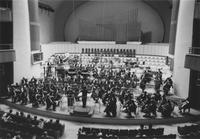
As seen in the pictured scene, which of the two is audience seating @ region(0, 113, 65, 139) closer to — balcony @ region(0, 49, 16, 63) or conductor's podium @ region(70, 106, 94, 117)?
conductor's podium @ region(70, 106, 94, 117)

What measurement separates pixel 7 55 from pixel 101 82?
5.26m

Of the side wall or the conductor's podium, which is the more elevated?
the side wall

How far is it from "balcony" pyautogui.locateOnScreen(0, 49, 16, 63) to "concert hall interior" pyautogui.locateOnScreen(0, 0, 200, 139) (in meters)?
0.05

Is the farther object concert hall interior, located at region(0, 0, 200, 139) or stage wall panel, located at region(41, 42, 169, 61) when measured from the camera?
stage wall panel, located at region(41, 42, 169, 61)

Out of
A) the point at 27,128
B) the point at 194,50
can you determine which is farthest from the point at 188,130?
the point at 27,128

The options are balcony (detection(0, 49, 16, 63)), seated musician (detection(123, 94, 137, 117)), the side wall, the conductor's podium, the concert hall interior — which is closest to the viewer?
the concert hall interior

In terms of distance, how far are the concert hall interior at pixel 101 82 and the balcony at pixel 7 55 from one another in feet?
0.17

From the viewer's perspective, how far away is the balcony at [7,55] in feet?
41.2

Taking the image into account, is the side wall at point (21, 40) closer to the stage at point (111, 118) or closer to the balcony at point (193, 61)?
the stage at point (111, 118)

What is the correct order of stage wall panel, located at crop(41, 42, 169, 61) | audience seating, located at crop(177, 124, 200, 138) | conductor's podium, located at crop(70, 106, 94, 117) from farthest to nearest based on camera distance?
stage wall panel, located at crop(41, 42, 169, 61), conductor's podium, located at crop(70, 106, 94, 117), audience seating, located at crop(177, 124, 200, 138)

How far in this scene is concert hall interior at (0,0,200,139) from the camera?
A: 891cm

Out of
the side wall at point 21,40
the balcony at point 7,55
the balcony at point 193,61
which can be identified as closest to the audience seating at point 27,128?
the balcony at point 7,55

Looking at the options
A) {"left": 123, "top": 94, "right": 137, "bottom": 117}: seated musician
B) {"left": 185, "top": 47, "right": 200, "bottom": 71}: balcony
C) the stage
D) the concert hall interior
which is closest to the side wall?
the concert hall interior

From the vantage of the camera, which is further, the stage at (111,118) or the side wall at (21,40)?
the side wall at (21,40)
